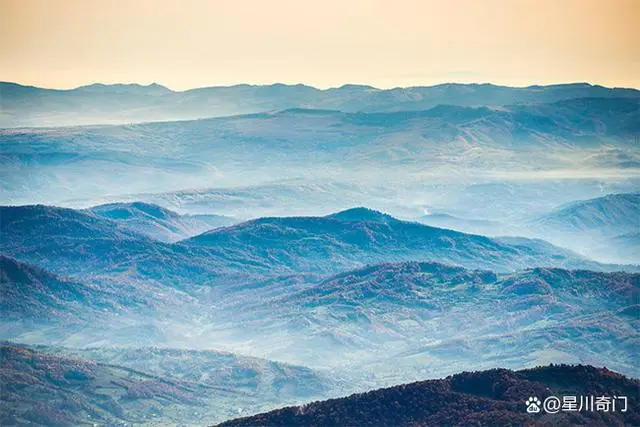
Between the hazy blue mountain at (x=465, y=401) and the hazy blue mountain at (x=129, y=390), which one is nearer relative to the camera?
the hazy blue mountain at (x=465, y=401)

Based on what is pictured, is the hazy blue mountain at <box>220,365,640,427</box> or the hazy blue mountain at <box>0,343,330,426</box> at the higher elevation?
the hazy blue mountain at <box>220,365,640,427</box>

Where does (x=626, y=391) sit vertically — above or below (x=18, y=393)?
above

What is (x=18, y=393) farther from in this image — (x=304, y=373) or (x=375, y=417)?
(x=375, y=417)

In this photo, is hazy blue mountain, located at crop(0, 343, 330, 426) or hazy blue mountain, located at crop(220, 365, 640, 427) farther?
hazy blue mountain, located at crop(0, 343, 330, 426)

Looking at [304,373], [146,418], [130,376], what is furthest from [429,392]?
[304,373]

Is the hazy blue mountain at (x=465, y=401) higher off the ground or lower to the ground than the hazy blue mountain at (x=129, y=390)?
higher
